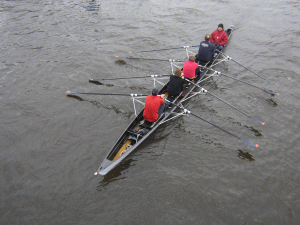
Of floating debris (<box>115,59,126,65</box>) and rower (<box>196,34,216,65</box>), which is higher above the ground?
rower (<box>196,34,216,65</box>)

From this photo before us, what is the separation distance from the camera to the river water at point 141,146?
6953mm

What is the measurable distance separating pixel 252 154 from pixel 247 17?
2054cm

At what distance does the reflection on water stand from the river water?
5 centimetres

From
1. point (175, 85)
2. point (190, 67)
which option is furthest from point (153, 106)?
point (190, 67)

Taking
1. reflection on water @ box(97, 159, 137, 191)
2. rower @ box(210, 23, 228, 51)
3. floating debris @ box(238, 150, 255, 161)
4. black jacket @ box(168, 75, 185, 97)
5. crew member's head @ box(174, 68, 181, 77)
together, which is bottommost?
reflection on water @ box(97, 159, 137, 191)

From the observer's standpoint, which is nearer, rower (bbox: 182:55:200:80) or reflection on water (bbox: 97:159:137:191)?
reflection on water (bbox: 97:159:137:191)

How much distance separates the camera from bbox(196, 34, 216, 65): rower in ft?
43.2

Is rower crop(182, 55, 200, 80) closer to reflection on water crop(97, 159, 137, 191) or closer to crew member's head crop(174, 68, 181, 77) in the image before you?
crew member's head crop(174, 68, 181, 77)

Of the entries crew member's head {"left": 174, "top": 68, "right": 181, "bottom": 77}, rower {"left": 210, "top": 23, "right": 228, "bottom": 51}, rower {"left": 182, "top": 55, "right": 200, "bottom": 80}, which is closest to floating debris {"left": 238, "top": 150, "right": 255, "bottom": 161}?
crew member's head {"left": 174, "top": 68, "right": 181, "bottom": 77}

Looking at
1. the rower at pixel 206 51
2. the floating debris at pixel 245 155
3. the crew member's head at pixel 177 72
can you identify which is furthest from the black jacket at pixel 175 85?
the rower at pixel 206 51

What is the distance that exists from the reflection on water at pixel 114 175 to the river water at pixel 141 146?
1.8 inches

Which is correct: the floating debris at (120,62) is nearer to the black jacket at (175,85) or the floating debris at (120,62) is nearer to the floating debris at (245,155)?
the black jacket at (175,85)

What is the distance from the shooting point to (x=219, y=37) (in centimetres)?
1547

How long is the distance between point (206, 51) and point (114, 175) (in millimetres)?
10683
